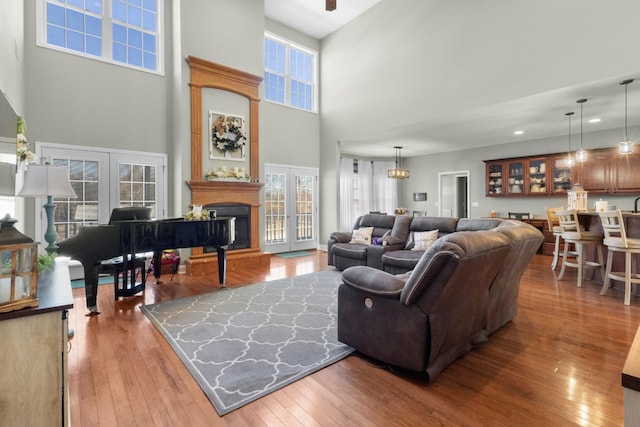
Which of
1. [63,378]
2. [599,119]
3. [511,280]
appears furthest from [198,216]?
[599,119]

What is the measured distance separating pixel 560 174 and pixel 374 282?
23.1ft

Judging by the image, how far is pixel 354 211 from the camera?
966cm

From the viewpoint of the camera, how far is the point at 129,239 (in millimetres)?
3484

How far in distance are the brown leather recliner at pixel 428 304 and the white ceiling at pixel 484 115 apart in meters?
3.64

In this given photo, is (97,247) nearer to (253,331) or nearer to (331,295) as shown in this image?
(253,331)

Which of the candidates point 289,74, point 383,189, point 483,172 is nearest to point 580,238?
point 483,172

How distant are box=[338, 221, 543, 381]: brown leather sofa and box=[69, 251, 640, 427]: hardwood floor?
0.16 meters

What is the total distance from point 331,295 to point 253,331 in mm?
1382

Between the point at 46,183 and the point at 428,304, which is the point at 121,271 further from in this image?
the point at 428,304

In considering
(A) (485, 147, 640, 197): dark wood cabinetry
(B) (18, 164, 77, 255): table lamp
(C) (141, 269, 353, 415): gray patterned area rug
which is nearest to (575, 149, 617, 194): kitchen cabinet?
(A) (485, 147, 640, 197): dark wood cabinetry

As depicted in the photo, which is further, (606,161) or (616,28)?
(606,161)

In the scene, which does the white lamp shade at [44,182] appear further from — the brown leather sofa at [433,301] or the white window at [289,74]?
the white window at [289,74]

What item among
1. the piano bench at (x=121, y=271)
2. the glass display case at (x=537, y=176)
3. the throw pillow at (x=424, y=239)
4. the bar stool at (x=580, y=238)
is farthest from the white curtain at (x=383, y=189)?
the piano bench at (x=121, y=271)

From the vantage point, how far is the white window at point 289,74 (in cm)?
737
